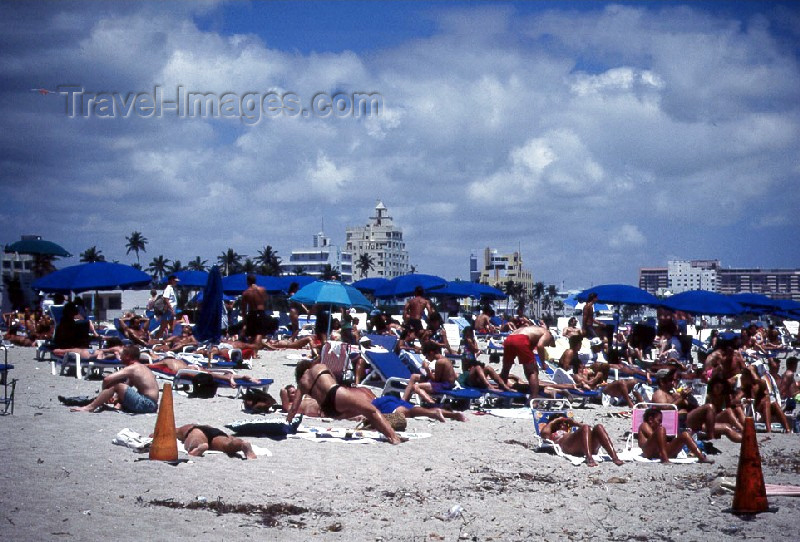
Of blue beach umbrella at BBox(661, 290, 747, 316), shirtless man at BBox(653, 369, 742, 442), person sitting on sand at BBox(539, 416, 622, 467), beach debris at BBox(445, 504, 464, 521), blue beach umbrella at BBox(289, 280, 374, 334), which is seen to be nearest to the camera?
beach debris at BBox(445, 504, 464, 521)

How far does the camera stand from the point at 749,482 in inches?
233

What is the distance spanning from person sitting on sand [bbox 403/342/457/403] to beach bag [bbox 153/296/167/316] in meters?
7.30

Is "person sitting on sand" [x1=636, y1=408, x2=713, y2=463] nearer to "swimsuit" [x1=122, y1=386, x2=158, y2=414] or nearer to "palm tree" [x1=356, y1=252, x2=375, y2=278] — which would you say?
"swimsuit" [x1=122, y1=386, x2=158, y2=414]

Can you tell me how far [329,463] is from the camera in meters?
7.22

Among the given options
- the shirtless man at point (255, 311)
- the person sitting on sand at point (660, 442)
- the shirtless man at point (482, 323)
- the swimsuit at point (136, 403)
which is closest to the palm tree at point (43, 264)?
the shirtless man at point (255, 311)

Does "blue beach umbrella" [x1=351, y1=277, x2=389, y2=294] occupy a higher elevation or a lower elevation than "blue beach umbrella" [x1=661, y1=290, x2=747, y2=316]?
higher

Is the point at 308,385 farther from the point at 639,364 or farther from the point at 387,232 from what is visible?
the point at 387,232

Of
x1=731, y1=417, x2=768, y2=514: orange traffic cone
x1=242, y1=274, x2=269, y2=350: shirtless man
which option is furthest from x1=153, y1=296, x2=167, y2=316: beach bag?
x1=731, y1=417, x2=768, y2=514: orange traffic cone

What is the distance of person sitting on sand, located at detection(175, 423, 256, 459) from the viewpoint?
7.06m

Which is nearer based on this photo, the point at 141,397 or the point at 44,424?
the point at 44,424

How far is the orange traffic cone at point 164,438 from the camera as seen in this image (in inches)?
261

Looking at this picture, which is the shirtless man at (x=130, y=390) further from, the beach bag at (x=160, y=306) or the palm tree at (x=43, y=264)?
the palm tree at (x=43, y=264)

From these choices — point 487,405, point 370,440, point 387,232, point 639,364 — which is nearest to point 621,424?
point 487,405

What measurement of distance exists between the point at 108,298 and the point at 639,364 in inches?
1932
